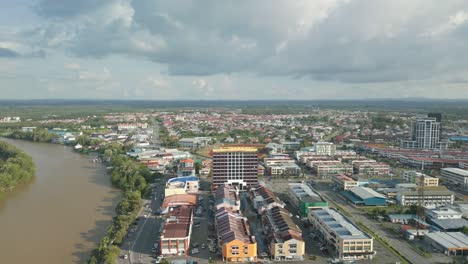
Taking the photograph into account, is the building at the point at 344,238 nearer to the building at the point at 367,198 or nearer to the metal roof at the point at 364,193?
the building at the point at 367,198

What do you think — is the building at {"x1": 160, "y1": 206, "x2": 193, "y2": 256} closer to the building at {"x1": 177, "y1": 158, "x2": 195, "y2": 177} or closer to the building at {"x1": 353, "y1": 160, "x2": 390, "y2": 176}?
the building at {"x1": 177, "y1": 158, "x2": 195, "y2": 177}

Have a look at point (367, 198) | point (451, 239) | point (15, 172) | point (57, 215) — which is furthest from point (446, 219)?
point (15, 172)

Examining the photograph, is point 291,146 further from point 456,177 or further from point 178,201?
point 178,201

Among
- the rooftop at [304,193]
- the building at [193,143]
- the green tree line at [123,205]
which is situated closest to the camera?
the green tree line at [123,205]

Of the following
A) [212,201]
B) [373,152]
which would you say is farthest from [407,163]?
[212,201]

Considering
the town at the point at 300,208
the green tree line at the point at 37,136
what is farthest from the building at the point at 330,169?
the green tree line at the point at 37,136

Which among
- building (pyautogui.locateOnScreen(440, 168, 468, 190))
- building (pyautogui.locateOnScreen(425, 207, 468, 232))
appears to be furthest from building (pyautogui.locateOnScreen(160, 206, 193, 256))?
building (pyautogui.locateOnScreen(440, 168, 468, 190))
